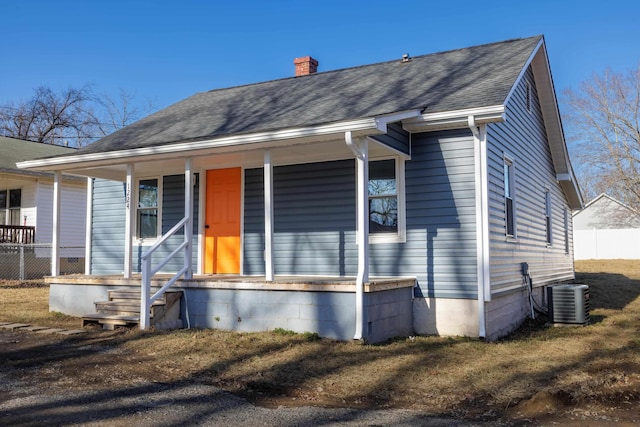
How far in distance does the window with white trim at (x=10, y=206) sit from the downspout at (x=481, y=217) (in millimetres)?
18047

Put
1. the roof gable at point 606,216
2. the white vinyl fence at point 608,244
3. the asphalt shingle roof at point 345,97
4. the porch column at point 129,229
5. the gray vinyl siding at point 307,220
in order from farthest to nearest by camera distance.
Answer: the roof gable at point 606,216, the white vinyl fence at point 608,244, the porch column at point 129,229, the gray vinyl siding at point 307,220, the asphalt shingle roof at point 345,97

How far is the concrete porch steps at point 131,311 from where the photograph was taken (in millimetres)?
8805

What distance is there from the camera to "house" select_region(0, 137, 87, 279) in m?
19.3

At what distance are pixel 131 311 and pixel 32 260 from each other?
42.1 feet

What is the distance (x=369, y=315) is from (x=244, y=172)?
4185 mm

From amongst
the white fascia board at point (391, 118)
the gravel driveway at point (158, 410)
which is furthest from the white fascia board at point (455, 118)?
the gravel driveway at point (158, 410)

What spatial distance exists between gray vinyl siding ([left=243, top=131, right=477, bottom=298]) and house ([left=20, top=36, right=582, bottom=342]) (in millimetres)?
22

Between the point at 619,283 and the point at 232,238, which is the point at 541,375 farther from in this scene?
the point at 619,283

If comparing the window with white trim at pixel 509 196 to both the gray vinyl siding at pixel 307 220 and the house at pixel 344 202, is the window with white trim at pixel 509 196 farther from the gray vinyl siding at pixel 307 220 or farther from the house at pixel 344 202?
the gray vinyl siding at pixel 307 220

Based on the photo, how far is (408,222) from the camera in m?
9.34

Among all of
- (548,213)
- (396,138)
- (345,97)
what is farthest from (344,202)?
(548,213)

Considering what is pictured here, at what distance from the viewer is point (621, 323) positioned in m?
10.4

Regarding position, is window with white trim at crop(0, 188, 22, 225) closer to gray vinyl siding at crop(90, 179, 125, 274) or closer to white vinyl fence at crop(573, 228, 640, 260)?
gray vinyl siding at crop(90, 179, 125, 274)

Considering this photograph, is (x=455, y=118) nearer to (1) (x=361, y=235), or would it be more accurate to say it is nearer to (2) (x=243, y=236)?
(1) (x=361, y=235)
